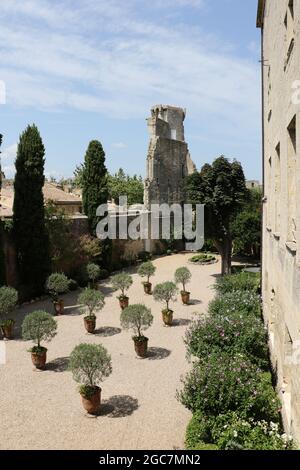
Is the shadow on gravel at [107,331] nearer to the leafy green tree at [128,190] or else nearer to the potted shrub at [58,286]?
the potted shrub at [58,286]

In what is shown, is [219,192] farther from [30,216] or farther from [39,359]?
[39,359]

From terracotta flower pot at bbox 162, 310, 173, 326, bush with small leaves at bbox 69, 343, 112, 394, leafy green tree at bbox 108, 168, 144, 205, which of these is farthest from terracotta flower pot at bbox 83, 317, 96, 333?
leafy green tree at bbox 108, 168, 144, 205

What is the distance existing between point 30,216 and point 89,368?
43.7 feet

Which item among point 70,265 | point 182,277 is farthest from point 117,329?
point 70,265

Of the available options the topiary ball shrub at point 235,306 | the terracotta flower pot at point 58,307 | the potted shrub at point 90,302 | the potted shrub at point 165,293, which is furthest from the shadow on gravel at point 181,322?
the terracotta flower pot at point 58,307

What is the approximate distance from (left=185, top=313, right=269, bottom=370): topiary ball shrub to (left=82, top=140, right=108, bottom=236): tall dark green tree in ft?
62.0

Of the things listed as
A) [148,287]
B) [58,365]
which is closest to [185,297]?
[148,287]

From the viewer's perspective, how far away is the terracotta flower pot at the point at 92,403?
9328 mm

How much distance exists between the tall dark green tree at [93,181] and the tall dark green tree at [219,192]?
6.51 meters

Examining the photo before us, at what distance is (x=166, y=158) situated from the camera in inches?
1524

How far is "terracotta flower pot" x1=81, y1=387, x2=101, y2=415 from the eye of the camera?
9328mm

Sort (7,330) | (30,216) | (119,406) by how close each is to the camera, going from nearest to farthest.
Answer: (119,406) → (7,330) → (30,216)
